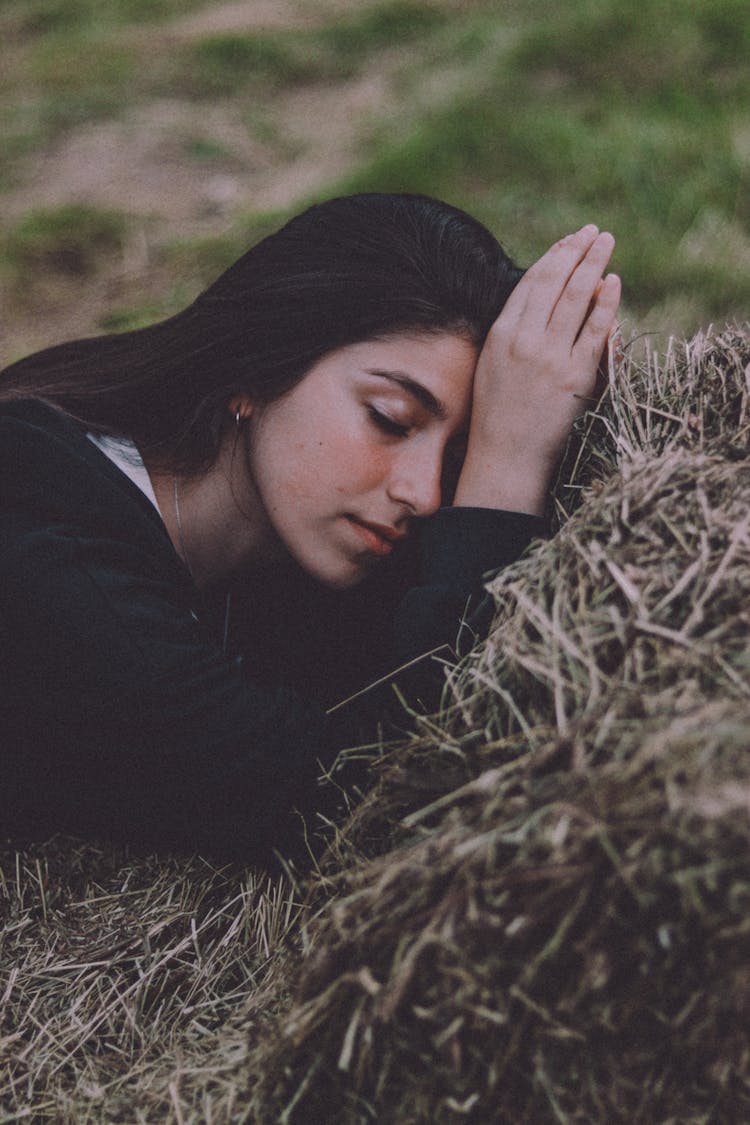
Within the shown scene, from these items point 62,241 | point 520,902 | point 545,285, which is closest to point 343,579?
point 545,285

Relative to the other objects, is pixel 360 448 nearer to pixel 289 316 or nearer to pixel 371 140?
pixel 289 316

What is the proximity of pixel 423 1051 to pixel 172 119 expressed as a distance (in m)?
5.75

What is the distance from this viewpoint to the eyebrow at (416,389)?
180cm

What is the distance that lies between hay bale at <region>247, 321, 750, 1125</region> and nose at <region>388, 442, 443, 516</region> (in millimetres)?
554

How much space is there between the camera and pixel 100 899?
176 cm

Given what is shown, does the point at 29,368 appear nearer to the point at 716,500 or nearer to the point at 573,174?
the point at 716,500

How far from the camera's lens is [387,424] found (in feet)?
5.91

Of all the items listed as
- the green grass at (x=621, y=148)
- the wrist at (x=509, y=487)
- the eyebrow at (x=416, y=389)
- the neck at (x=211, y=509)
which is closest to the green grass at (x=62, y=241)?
the green grass at (x=621, y=148)

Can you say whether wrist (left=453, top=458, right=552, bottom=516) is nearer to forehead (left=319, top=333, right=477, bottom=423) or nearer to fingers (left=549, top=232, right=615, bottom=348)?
forehead (left=319, top=333, right=477, bottom=423)

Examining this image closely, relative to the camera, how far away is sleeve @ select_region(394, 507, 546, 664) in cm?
165

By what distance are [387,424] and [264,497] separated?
29 cm

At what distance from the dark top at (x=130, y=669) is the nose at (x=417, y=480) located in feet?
0.13

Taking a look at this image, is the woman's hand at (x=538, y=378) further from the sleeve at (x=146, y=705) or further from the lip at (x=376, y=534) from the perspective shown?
the sleeve at (x=146, y=705)

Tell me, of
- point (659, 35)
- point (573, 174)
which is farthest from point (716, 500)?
point (659, 35)
